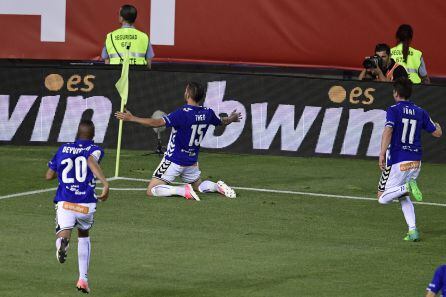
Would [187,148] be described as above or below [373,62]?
below

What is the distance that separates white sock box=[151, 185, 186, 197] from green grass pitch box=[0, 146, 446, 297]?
4.2 inches

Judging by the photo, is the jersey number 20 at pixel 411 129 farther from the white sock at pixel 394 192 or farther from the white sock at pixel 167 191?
the white sock at pixel 167 191

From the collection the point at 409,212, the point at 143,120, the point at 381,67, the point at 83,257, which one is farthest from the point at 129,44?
the point at 83,257

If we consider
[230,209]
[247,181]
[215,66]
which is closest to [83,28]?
[215,66]

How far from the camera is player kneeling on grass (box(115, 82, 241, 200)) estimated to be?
19.0 m

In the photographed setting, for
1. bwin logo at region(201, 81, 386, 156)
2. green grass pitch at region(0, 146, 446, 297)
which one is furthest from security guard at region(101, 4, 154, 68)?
green grass pitch at region(0, 146, 446, 297)

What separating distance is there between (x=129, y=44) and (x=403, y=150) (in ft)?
27.3

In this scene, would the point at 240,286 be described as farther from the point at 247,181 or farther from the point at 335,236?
the point at 247,181

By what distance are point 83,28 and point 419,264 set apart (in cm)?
1281

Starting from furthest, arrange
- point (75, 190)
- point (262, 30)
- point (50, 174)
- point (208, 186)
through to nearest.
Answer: point (262, 30) < point (208, 186) < point (50, 174) < point (75, 190)

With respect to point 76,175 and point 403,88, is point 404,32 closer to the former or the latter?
point 403,88

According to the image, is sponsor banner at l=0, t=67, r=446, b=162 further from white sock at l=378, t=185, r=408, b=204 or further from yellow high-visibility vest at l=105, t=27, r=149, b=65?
white sock at l=378, t=185, r=408, b=204

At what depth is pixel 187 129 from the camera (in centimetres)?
1912

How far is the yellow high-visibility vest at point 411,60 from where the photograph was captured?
23.9 meters
